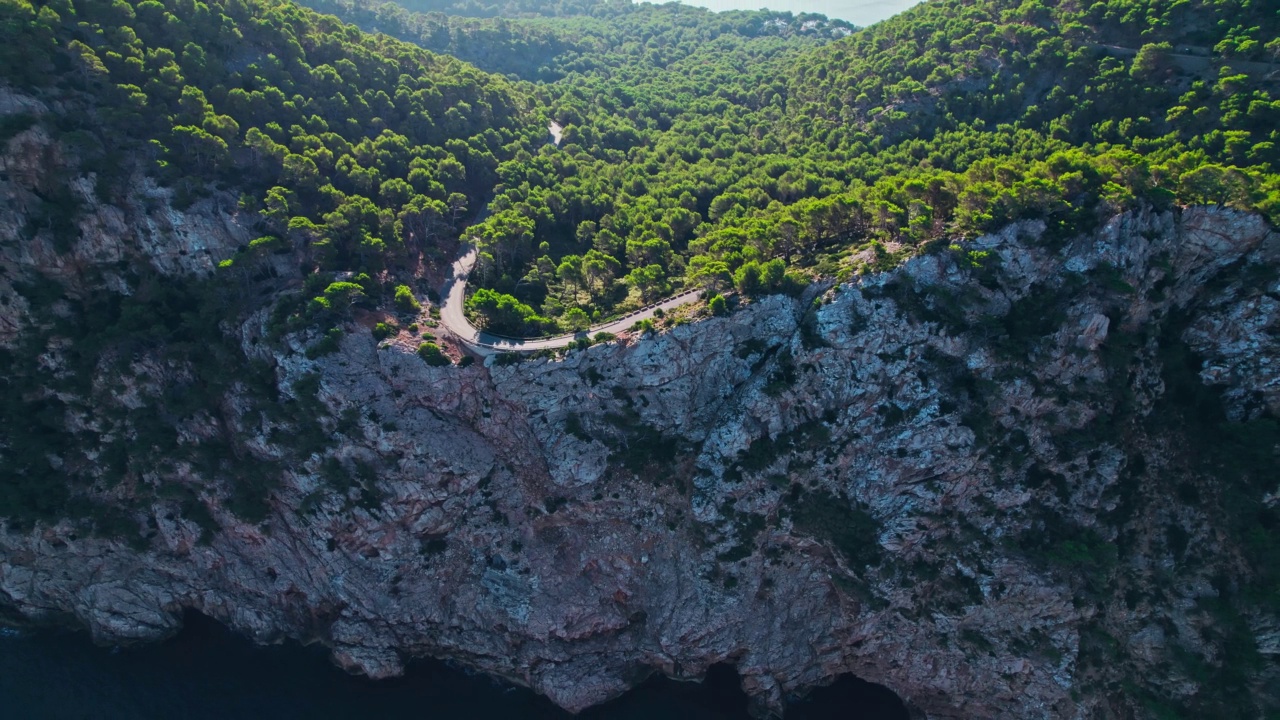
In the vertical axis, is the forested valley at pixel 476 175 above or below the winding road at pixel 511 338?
above

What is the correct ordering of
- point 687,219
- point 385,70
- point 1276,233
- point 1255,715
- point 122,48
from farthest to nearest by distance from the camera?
point 385,70
point 687,219
point 122,48
point 1276,233
point 1255,715

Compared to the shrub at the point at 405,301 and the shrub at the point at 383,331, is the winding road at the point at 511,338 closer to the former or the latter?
the shrub at the point at 405,301

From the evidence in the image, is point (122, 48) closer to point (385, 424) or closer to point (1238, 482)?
point (385, 424)

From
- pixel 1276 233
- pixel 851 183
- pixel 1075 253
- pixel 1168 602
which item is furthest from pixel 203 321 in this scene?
pixel 1276 233

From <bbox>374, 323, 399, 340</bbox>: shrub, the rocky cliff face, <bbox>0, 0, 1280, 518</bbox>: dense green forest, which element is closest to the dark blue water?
the rocky cliff face

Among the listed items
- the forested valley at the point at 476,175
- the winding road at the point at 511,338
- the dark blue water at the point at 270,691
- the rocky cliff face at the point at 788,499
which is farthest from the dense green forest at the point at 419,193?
the dark blue water at the point at 270,691

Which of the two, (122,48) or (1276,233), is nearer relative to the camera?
(1276,233)
